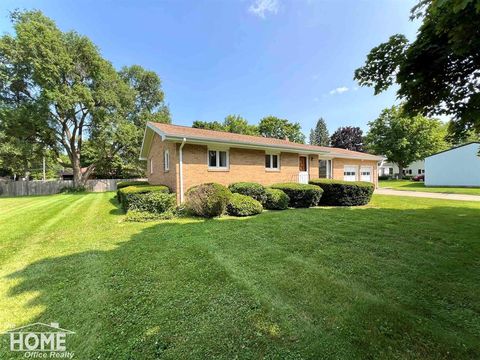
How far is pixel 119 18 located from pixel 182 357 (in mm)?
17549

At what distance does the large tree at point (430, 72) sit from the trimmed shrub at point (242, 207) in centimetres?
579

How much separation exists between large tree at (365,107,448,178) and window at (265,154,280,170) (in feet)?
96.1

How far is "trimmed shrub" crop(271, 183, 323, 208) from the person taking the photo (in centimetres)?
Result: 1148

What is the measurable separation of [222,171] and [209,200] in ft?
11.2

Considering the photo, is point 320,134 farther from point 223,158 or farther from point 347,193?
point 223,158

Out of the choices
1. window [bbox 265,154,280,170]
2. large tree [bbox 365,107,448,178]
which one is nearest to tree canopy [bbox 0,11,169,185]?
window [bbox 265,154,280,170]

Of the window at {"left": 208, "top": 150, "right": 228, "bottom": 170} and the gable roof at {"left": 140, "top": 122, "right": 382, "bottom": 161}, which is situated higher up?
the gable roof at {"left": 140, "top": 122, "right": 382, "bottom": 161}

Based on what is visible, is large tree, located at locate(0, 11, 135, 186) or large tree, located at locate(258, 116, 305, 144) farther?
large tree, located at locate(258, 116, 305, 144)

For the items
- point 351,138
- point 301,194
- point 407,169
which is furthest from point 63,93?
point 407,169

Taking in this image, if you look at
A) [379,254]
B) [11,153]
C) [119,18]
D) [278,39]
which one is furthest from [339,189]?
[11,153]

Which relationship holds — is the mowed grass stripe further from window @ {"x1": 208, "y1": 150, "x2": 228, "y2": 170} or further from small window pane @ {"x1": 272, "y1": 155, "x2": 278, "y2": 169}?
small window pane @ {"x1": 272, "y1": 155, "x2": 278, "y2": 169}

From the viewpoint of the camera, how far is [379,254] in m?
4.81

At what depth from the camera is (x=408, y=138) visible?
1385 inches

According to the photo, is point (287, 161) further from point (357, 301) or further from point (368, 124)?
point (368, 124)
